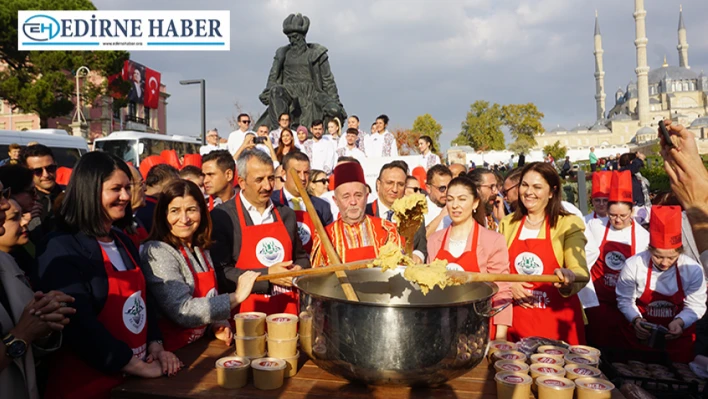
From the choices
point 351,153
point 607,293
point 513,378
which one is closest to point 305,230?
point 513,378

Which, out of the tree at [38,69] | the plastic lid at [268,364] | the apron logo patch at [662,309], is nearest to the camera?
the plastic lid at [268,364]

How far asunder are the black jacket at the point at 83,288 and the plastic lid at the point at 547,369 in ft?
5.20

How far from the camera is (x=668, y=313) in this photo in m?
3.56

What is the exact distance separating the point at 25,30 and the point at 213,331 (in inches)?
1048

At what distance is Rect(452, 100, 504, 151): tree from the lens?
69250mm

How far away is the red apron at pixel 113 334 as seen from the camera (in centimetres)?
191

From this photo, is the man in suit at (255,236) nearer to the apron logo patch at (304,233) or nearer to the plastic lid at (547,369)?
the apron logo patch at (304,233)

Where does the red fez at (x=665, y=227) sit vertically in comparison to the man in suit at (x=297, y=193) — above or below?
below

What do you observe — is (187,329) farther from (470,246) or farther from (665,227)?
(665,227)

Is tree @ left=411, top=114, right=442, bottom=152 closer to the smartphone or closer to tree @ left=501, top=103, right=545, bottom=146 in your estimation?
tree @ left=501, top=103, right=545, bottom=146

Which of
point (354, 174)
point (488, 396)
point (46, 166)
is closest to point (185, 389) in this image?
point (488, 396)

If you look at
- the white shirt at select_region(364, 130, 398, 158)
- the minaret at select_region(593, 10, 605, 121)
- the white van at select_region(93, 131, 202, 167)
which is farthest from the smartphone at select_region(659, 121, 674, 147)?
the minaret at select_region(593, 10, 605, 121)

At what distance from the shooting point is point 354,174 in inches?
128

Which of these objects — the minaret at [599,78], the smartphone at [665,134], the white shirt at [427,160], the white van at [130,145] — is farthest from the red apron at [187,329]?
the minaret at [599,78]
